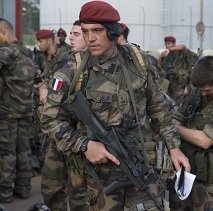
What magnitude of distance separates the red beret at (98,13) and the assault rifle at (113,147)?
1.42 ft

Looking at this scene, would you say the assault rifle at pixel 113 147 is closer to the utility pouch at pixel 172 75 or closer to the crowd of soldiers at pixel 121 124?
the crowd of soldiers at pixel 121 124

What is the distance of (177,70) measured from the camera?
1242 cm

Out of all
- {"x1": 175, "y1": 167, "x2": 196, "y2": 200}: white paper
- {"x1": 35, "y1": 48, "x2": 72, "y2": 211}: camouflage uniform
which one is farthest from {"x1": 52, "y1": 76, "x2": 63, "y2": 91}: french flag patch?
{"x1": 35, "y1": 48, "x2": 72, "y2": 211}: camouflage uniform

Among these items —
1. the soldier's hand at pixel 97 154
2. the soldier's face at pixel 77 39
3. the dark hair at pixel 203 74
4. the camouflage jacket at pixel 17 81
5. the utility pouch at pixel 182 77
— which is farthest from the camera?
the utility pouch at pixel 182 77

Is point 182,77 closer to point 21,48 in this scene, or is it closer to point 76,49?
point 21,48

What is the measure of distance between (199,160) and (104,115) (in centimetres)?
91

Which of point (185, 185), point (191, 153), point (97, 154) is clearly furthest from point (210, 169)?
point (97, 154)

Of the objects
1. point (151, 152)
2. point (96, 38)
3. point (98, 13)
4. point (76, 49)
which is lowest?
point (151, 152)

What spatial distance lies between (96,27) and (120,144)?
0.69m

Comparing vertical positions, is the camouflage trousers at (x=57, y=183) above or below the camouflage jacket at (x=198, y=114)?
below

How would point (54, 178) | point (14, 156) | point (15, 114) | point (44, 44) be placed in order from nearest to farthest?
point (54, 178) < point (15, 114) < point (14, 156) < point (44, 44)

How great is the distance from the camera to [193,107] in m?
Result: 4.18

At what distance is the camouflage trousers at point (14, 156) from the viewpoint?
642cm

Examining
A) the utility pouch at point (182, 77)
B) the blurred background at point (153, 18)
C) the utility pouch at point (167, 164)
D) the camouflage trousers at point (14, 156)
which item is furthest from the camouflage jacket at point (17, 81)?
the blurred background at point (153, 18)
